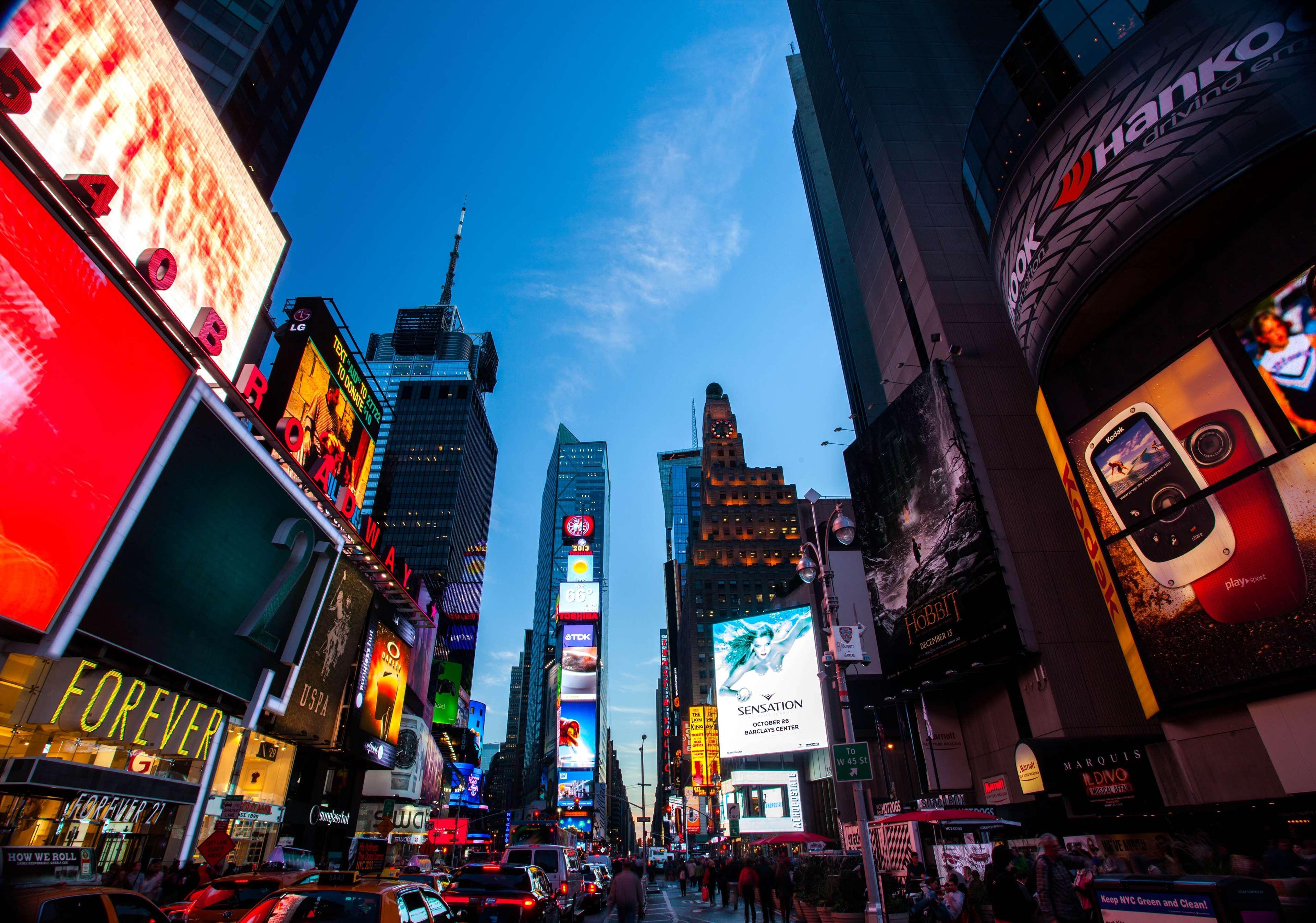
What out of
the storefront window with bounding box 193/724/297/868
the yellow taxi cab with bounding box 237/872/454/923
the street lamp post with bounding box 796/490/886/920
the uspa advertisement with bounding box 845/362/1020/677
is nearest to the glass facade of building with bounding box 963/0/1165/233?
the uspa advertisement with bounding box 845/362/1020/677

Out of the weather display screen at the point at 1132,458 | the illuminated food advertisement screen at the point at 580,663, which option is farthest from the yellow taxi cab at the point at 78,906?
the illuminated food advertisement screen at the point at 580,663

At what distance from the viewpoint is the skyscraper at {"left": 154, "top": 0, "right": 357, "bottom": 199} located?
4806cm

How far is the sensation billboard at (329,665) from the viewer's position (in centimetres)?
2892

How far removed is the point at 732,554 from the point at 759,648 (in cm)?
5767

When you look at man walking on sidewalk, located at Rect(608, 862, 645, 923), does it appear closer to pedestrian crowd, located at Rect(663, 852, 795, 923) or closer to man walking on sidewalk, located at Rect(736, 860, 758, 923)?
pedestrian crowd, located at Rect(663, 852, 795, 923)

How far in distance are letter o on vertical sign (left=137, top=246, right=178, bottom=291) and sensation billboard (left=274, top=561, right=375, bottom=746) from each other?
1523cm

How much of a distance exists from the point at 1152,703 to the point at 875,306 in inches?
1315

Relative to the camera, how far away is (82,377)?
567 inches

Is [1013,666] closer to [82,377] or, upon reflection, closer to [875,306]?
[875,306]

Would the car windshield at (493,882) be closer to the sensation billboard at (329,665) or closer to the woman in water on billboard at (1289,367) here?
the sensation billboard at (329,665)

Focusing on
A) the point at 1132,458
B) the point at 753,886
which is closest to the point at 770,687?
the point at 753,886

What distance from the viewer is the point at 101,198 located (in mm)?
15234

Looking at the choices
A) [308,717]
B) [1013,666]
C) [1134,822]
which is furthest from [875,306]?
[308,717]

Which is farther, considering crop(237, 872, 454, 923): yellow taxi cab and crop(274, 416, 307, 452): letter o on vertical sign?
crop(274, 416, 307, 452): letter o on vertical sign
